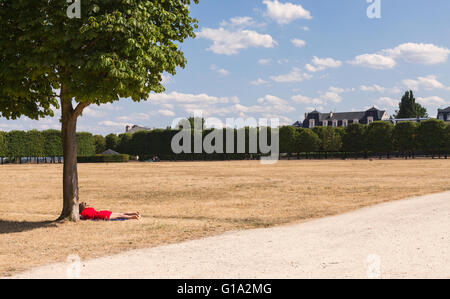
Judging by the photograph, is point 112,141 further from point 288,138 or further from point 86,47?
point 86,47

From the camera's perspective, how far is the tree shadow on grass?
1248 centimetres

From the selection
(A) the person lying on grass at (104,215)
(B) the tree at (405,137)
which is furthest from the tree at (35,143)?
(A) the person lying on grass at (104,215)

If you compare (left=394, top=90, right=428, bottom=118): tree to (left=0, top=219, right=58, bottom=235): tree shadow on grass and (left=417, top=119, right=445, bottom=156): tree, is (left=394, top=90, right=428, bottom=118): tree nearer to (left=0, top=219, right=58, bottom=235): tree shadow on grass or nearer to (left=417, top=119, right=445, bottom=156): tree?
(left=417, top=119, right=445, bottom=156): tree

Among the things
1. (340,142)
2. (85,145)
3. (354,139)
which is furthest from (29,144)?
(354,139)

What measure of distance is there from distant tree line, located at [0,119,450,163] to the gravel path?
83474mm

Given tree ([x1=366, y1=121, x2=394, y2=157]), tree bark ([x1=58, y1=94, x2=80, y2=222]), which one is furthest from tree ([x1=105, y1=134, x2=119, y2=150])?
tree bark ([x1=58, y1=94, x2=80, y2=222])

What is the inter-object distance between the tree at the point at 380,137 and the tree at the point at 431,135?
592cm

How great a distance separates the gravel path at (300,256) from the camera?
7.15 m

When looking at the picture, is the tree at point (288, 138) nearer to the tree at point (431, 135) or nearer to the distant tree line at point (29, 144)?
the tree at point (431, 135)

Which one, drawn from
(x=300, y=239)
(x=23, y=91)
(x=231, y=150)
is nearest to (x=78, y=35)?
(x=23, y=91)

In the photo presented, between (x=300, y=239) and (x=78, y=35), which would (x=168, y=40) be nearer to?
(x=78, y=35)

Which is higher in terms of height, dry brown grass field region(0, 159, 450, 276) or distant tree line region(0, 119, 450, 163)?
distant tree line region(0, 119, 450, 163)

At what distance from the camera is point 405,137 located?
89312 millimetres
